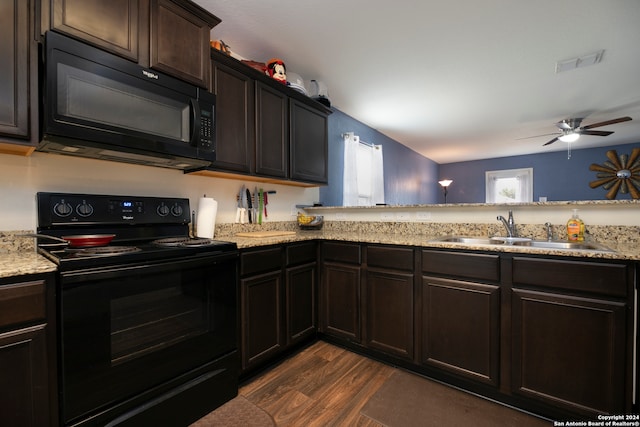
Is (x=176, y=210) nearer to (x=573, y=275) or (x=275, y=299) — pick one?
(x=275, y=299)

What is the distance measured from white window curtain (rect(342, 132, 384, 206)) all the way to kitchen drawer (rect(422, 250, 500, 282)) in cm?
190

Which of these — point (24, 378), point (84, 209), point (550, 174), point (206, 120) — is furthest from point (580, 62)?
point (550, 174)

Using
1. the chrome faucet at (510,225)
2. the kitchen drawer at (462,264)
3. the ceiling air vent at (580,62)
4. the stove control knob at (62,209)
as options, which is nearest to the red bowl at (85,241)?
the stove control knob at (62,209)

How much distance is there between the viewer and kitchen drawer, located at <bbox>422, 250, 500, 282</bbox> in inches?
62.9

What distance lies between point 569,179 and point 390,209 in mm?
5829

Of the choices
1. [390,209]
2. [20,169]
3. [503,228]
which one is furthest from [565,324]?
[20,169]

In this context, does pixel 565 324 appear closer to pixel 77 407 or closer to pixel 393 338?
pixel 393 338

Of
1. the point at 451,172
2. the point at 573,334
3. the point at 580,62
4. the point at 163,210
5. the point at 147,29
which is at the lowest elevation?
the point at 573,334

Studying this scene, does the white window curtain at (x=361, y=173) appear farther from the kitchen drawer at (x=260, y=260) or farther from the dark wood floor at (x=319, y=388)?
the dark wood floor at (x=319, y=388)

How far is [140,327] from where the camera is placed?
4.21 ft

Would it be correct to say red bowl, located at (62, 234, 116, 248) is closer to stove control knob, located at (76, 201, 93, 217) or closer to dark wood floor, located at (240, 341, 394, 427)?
stove control knob, located at (76, 201, 93, 217)

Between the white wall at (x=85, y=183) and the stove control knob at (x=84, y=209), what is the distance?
109 mm

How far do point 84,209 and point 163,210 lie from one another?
0.40 m

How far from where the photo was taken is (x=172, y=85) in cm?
154
